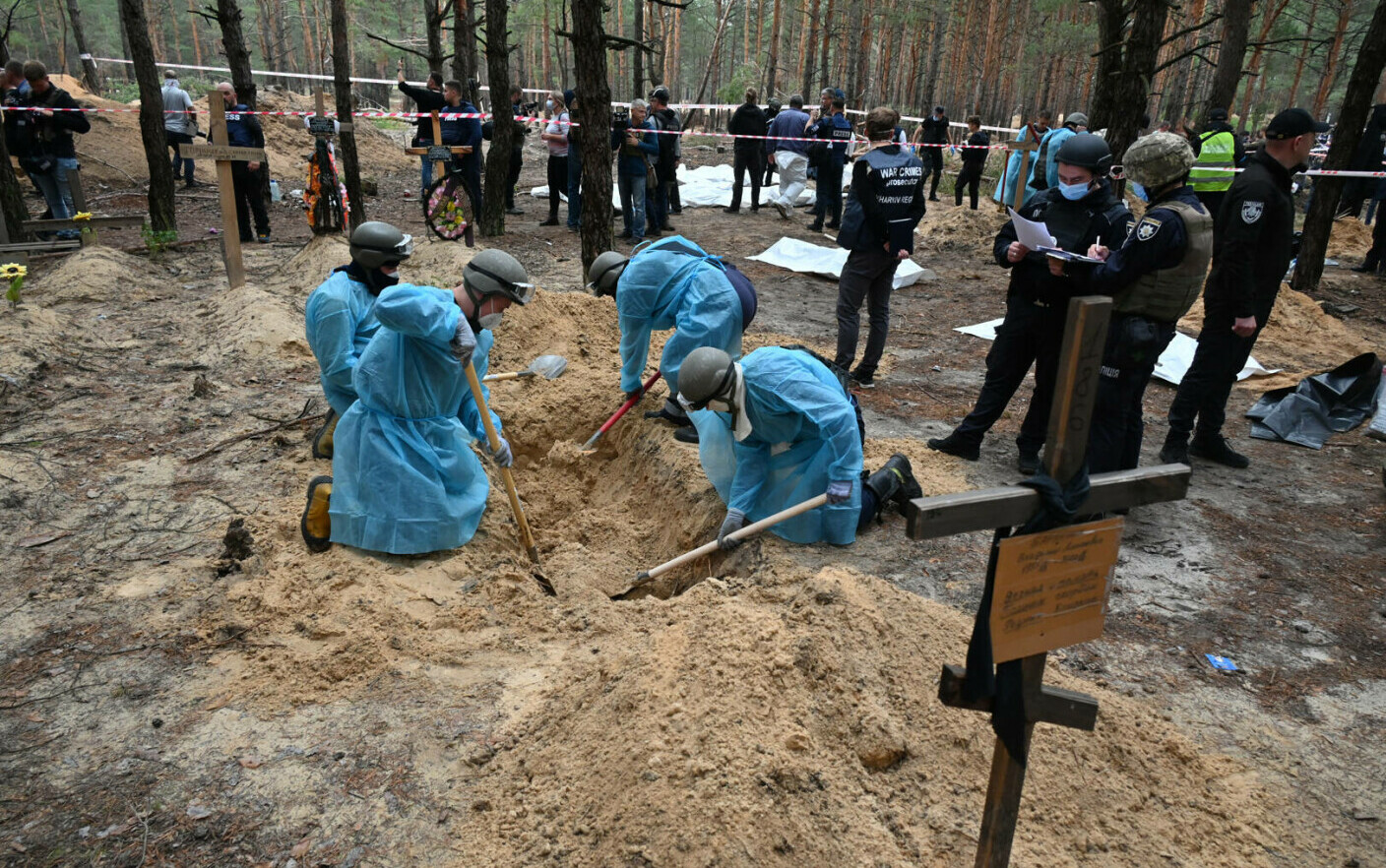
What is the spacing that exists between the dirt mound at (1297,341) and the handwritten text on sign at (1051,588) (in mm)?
6421

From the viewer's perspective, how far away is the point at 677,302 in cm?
538

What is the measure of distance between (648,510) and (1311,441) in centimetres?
460

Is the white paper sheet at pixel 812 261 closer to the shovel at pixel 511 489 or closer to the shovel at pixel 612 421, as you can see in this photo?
the shovel at pixel 612 421

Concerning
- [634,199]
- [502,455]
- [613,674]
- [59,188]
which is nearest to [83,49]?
[59,188]

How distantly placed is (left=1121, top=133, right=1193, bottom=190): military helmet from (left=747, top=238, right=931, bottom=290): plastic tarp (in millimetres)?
6539

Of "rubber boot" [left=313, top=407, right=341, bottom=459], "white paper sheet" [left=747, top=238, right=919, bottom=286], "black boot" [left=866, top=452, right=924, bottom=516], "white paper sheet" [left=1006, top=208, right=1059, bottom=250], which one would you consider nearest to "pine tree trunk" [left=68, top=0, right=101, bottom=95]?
"white paper sheet" [left=747, top=238, right=919, bottom=286]

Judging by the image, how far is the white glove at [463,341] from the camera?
12.5ft

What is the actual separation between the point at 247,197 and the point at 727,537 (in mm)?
9652

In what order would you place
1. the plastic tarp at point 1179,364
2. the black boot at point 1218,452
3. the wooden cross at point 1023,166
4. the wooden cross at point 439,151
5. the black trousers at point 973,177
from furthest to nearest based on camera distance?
the black trousers at point 973,177, the wooden cross at point 1023,166, the wooden cross at point 439,151, the plastic tarp at point 1179,364, the black boot at point 1218,452

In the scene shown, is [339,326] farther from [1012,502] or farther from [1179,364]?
[1179,364]

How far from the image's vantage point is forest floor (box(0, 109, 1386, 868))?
256cm

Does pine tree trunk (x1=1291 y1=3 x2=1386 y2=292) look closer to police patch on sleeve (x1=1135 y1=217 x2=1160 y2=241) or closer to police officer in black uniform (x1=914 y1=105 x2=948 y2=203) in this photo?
police officer in black uniform (x1=914 y1=105 x2=948 y2=203)

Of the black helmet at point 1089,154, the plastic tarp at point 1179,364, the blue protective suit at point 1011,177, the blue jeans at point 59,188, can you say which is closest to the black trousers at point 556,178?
the blue jeans at point 59,188

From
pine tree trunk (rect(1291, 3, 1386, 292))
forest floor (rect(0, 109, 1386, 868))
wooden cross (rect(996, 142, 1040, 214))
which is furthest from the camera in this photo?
wooden cross (rect(996, 142, 1040, 214))
